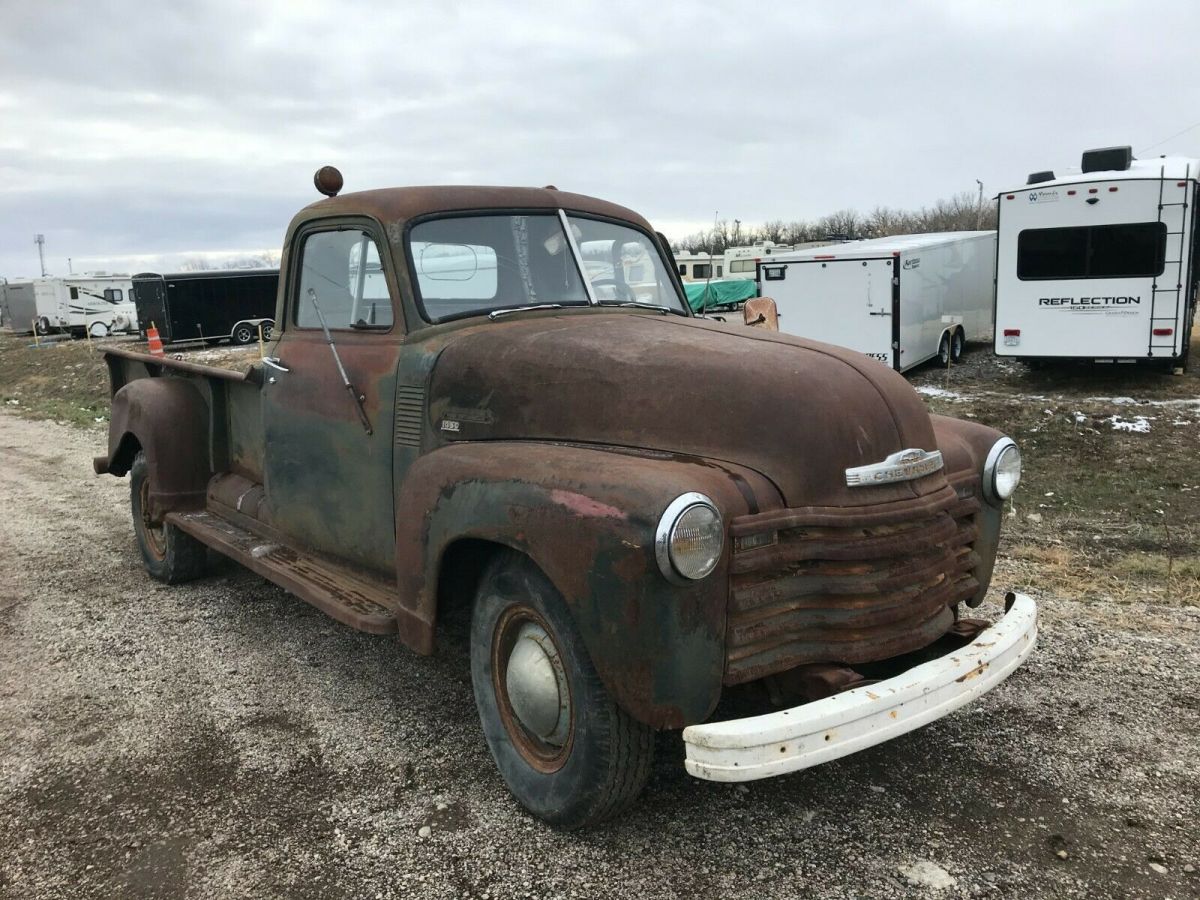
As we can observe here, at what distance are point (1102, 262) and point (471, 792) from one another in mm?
12818

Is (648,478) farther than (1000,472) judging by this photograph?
No

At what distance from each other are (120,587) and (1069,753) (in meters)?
5.24

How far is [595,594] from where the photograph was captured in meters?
2.58

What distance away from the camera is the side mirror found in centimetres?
432

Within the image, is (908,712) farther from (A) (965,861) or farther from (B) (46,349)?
(B) (46,349)

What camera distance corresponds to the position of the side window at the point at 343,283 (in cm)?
400

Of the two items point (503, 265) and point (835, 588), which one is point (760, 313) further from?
A: point (835, 588)

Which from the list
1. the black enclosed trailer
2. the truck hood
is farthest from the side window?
the black enclosed trailer

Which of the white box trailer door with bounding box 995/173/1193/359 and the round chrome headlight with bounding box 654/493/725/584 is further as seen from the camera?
the white box trailer door with bounding box 995/173/1193/359

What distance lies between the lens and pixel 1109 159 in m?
13.1

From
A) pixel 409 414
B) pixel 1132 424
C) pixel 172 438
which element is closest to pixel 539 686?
pixel 409 414

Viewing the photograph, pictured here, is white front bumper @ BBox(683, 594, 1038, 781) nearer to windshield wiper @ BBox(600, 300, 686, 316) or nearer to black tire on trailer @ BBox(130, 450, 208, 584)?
windshield wiper @ BBox(600, 300, 686, 316)

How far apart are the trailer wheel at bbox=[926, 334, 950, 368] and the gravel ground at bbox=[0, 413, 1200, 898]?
41.5 ft

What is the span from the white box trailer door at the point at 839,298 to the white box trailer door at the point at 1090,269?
1.73 meters
